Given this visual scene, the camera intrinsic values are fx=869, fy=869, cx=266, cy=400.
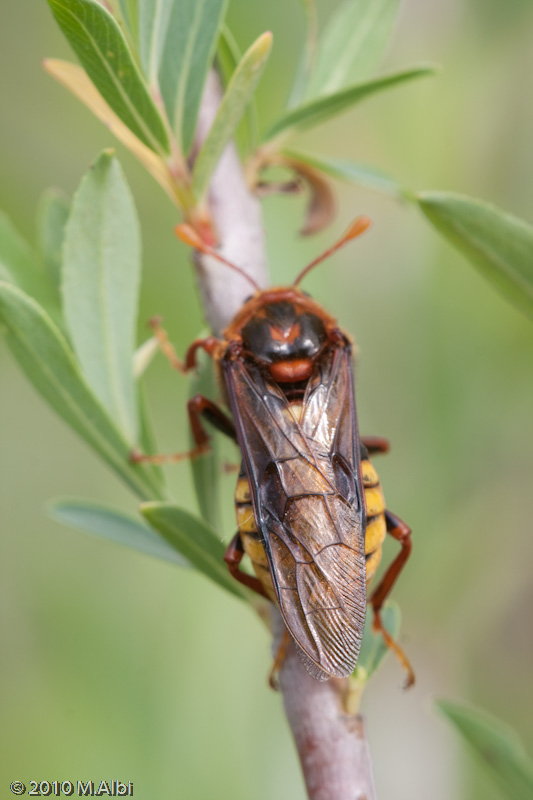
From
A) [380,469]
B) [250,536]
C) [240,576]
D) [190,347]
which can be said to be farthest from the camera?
[380,469]

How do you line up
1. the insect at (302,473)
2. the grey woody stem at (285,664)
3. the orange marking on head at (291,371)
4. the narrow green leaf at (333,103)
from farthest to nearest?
1. the orange marking on head at (291,371)
2. the narrow green leaf at (333,103)
3. the insect at (302,473)
4. the grey woody stem at (285,664)

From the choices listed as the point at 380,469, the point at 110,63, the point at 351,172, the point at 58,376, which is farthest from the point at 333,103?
the point at 380,469

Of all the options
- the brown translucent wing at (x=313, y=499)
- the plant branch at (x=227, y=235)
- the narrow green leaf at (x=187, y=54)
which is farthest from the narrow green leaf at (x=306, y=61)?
the brown translucent wing at (x=313, y=499)

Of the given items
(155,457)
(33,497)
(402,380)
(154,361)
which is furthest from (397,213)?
(155,457)

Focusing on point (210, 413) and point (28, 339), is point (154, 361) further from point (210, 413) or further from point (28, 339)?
point (28, 339)

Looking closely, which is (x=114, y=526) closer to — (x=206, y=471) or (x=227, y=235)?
(x=206, y=471)

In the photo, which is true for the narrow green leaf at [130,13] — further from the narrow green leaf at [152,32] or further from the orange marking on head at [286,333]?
the orange marking on head at [286,333]
